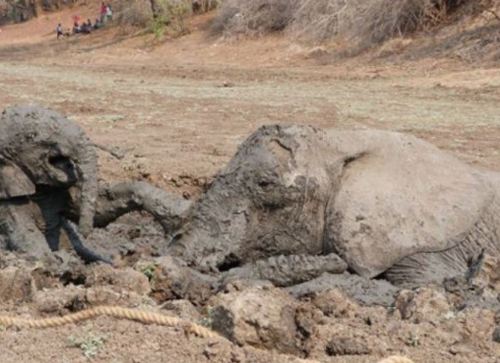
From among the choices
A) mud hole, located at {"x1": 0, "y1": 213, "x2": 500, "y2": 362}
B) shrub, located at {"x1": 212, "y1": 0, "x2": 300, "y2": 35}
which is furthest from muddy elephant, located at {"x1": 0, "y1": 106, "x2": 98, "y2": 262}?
shrub, located at {"x1": 212, "y1": 0, "x2": 300, "y2": 35}

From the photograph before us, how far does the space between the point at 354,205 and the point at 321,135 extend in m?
0.42

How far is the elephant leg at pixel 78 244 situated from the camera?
603cm

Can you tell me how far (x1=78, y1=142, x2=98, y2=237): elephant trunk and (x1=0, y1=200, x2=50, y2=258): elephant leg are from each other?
288 mm

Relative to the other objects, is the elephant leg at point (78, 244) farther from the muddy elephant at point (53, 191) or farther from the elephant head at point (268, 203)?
the elephant head at point (268, 203)

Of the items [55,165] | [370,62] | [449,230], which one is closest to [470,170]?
[449,230]

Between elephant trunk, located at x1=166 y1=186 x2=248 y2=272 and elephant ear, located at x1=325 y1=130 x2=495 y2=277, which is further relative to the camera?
elephant trunk, located at x1=166 y1=186 x2=248 y2=272

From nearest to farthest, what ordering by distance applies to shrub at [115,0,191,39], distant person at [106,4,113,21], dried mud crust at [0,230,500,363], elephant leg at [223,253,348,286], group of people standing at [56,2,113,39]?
1. dried mud crust at [0,230,500,363]
2. elephant leg at [223,253,348,286]
3. shrub at [115,0,191,39]
4. distant person at [106,4,113,21]
5. group of people standing at [56,2,113,39]

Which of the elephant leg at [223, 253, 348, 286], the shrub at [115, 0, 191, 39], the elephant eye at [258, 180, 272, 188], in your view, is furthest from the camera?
the shrub at [115, 0, 191, 39]

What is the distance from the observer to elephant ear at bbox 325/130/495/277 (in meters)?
5.43

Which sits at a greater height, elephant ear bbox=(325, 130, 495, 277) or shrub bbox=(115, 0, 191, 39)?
elephant ear bbox=(325, 130, 495, 277)

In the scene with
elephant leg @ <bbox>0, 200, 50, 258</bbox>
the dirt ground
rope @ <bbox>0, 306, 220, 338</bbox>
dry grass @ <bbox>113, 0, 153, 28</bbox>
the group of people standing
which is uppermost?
rope @ <bbox>0, 306, 220, 338</bbox>

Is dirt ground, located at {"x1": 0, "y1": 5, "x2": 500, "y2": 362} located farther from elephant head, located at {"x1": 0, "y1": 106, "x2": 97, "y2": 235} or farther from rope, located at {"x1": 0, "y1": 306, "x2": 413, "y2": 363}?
elephant head, located at {"x1": 0, "y1": 106, "x2": 97, "y2": 235}

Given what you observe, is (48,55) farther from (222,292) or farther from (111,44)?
(222,292)

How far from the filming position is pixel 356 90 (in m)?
15.8
